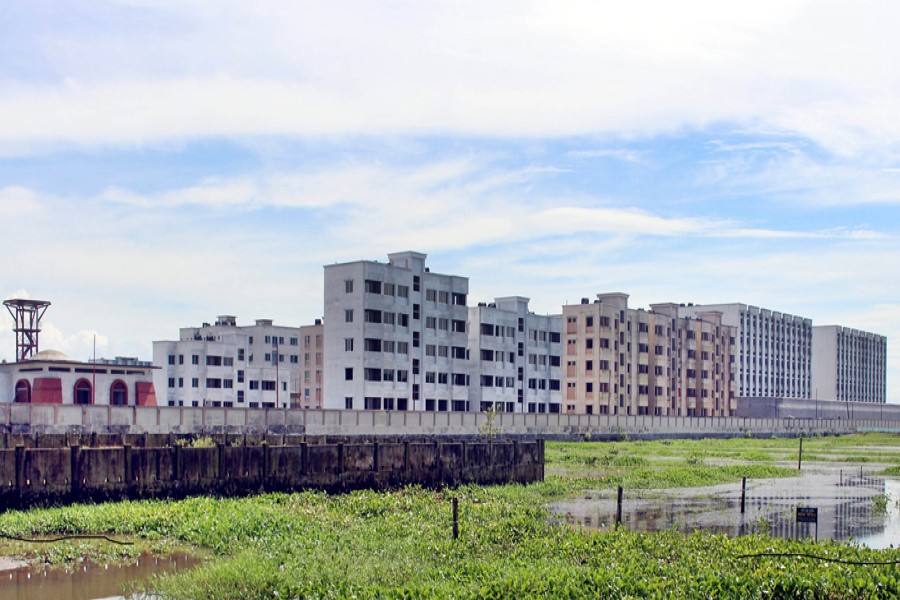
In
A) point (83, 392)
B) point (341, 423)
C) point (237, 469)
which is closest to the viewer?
point (237, 469)

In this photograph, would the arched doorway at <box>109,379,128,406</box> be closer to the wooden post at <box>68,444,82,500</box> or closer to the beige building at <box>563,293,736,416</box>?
the beige building at <box>563,293,736,416</box>

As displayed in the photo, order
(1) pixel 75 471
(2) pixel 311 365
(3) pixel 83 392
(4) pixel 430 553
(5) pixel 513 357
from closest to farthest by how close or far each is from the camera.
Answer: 1. (4) pixel 430 553
2. (1) pixel 75 471
3. (3) pixel 83 392
4. (5) pixel 513 357
5. (2) pixel 311 365

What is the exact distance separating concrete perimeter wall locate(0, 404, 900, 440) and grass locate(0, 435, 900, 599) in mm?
31029

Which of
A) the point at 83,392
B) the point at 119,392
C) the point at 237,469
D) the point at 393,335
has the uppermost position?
the point at 393,335

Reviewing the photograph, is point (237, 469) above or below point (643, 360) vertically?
below

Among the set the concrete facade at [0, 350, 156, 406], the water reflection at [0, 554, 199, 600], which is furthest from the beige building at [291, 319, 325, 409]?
the water reflection at [0, 554, 199, 600]

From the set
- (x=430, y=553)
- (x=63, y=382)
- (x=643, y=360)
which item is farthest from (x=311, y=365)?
(x=430, y=553)

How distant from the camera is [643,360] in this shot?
495ft

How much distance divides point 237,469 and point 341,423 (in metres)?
41.9

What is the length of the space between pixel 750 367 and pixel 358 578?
190075mm

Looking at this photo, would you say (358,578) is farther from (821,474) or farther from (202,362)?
(202,362)

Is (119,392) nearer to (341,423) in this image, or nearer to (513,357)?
(341,423)

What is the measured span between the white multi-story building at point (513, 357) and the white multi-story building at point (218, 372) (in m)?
28.6

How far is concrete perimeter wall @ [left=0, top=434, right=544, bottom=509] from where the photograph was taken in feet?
104
